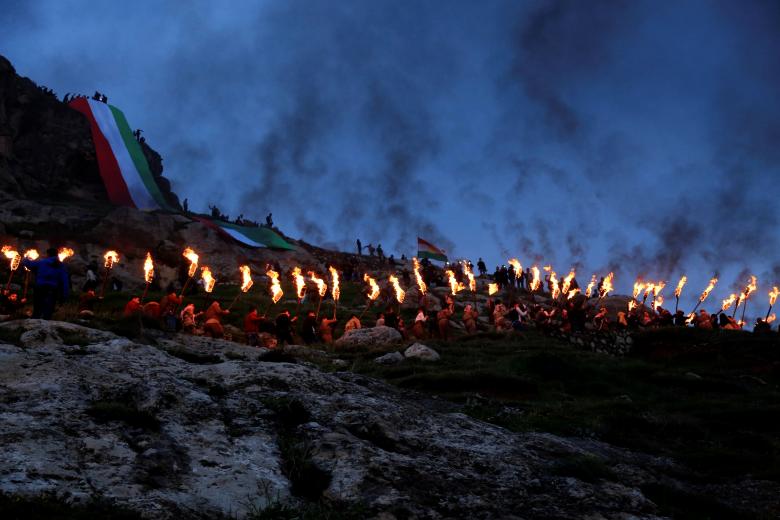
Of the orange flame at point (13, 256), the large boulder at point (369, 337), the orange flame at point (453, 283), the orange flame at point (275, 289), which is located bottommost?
the large boulder at point (369, 337)

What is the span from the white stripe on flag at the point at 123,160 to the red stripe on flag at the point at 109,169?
0.35 metres

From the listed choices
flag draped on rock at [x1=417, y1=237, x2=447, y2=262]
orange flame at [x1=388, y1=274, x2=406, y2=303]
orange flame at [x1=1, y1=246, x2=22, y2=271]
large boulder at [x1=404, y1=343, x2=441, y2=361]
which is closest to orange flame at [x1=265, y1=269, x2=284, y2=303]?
orange flame at [x1=388, y1=274, x2=406, y2=303]

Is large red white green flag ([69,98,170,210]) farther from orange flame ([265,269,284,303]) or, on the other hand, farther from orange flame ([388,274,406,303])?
orange flame ([388,274,406,303])

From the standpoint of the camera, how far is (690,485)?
38.1 feet

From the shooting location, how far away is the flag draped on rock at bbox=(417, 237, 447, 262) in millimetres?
64250

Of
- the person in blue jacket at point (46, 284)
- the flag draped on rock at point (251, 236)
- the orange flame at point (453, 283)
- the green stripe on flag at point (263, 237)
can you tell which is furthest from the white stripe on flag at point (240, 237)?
the person in blue jacket at point (46, 284)

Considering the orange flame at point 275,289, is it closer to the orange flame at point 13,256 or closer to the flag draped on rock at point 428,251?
the orange flame at point 13,256

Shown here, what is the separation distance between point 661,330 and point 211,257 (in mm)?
44976

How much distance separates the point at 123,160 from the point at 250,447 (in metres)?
57.4

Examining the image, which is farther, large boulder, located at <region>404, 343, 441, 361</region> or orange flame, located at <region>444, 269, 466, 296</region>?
orange flame, located at <region>444, 269, 466, 296</region>

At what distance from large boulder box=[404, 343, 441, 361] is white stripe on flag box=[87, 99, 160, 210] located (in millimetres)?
44788

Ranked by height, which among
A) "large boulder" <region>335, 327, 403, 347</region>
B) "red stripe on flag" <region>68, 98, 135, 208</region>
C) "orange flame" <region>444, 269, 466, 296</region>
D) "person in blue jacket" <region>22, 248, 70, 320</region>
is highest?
"red stripe on flag" <region>68, 98, 135, 208</region>

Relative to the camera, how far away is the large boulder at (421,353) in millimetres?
24466

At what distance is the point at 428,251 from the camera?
212 feet
